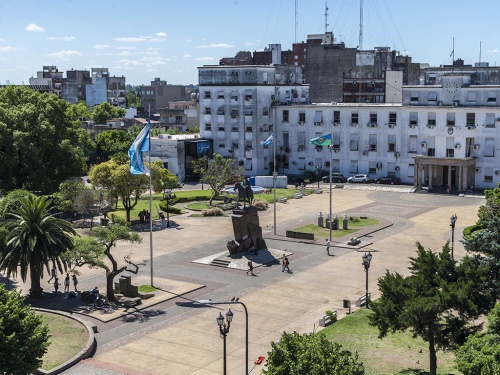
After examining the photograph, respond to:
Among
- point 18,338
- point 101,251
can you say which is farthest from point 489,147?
point 18,338

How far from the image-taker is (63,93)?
7126 inches

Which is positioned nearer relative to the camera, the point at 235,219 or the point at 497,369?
A: the point at 497,369

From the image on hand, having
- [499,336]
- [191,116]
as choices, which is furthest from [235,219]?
[191,116]

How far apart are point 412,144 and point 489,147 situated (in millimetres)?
9662

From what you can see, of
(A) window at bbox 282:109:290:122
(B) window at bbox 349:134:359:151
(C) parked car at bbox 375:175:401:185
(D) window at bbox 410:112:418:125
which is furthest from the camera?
(A) window at bbox 282:109:290:122

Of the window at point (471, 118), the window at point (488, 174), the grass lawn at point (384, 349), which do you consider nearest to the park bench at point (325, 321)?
the grass lawn at point (384, 349)

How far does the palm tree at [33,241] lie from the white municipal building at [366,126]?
134ft

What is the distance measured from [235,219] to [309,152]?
46411mm

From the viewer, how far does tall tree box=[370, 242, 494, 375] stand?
92.4ft

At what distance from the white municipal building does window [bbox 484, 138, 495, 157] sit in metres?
0.11

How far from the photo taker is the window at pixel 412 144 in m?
90.6

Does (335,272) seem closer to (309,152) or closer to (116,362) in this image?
(116,362)

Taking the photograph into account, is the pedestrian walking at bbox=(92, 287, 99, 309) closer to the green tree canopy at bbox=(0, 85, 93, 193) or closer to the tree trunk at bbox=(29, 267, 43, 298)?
the tree trunk at bbox=(29, 267, 43, 298)

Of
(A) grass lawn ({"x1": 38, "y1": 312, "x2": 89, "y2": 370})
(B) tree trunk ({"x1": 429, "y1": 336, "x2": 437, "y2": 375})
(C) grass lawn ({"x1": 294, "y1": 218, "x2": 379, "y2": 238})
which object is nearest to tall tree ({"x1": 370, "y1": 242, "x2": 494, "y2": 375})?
(B) tree trunk ({"x1": 429, "y1": 336, "x2": 437, "y2": 375})
